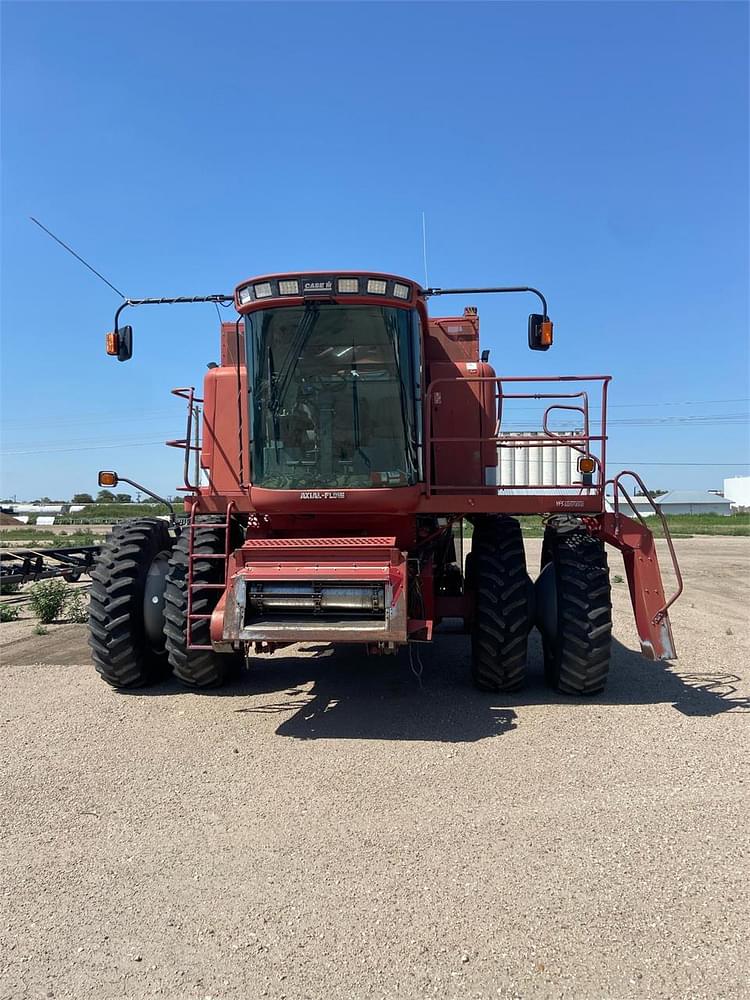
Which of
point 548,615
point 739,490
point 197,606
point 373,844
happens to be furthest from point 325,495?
point 739,490

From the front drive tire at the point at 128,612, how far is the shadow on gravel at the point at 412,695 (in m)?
0.30

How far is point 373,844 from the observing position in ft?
14.2

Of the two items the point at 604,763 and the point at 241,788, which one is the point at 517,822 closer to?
the point at 604,763

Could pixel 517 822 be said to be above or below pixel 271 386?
below

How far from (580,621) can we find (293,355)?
3.55 meters

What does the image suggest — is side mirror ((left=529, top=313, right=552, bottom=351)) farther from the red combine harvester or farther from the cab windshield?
the cab windshield

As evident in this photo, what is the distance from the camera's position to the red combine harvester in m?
6.59

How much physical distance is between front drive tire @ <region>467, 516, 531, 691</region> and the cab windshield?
47.4 inches

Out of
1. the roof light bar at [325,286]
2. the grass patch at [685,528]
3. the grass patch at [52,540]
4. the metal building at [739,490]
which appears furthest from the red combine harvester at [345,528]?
the metal building at [739,490]

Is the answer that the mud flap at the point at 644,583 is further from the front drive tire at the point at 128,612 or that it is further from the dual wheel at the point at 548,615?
the front drive tire at the point at 128,612

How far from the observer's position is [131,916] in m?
3.60

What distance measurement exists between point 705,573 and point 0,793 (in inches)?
752

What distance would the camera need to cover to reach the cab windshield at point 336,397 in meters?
6.82

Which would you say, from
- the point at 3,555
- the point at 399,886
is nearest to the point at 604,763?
the point at 399,886
